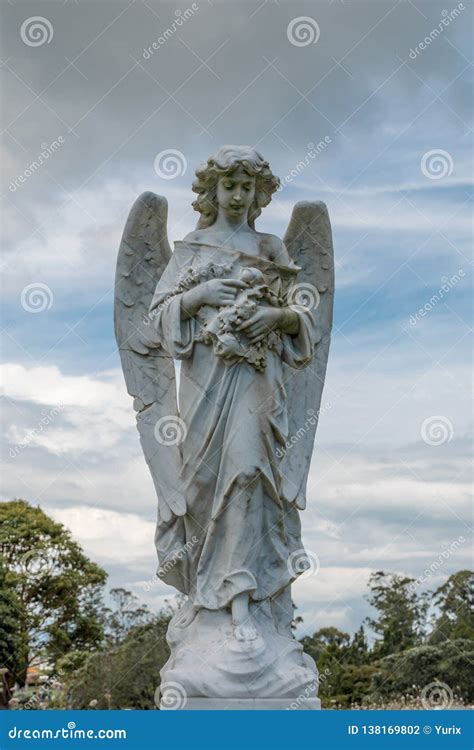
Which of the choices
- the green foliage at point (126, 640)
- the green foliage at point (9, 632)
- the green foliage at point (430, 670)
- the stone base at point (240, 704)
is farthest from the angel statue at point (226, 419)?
the green foliage at point (9, 632)

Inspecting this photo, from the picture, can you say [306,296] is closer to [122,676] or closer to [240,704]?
[240,704]

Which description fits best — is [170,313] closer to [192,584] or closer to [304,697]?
[192,584]

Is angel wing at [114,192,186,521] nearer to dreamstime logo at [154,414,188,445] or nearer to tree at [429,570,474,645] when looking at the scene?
dreamstime logo at [154,414,188,445]

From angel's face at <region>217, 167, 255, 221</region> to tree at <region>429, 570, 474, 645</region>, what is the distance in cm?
1261

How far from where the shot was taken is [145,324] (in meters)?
7.71

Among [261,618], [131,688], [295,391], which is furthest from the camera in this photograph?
[131,688]

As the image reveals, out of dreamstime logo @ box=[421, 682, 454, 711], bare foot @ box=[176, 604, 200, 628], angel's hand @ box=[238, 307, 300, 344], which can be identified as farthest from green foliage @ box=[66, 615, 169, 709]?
angel's hand @ box=[238, 307, 300, 344]

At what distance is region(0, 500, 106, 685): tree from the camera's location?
2080 centimetres

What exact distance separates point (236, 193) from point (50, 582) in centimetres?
1551

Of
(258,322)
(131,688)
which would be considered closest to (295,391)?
(258,322)

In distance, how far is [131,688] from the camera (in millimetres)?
16312

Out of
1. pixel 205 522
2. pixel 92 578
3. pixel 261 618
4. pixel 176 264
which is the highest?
pixel 92 578

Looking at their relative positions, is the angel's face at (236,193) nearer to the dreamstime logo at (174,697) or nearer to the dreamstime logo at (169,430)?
the dreamstime logo at (169,430)

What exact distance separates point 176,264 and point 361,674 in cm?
1207
